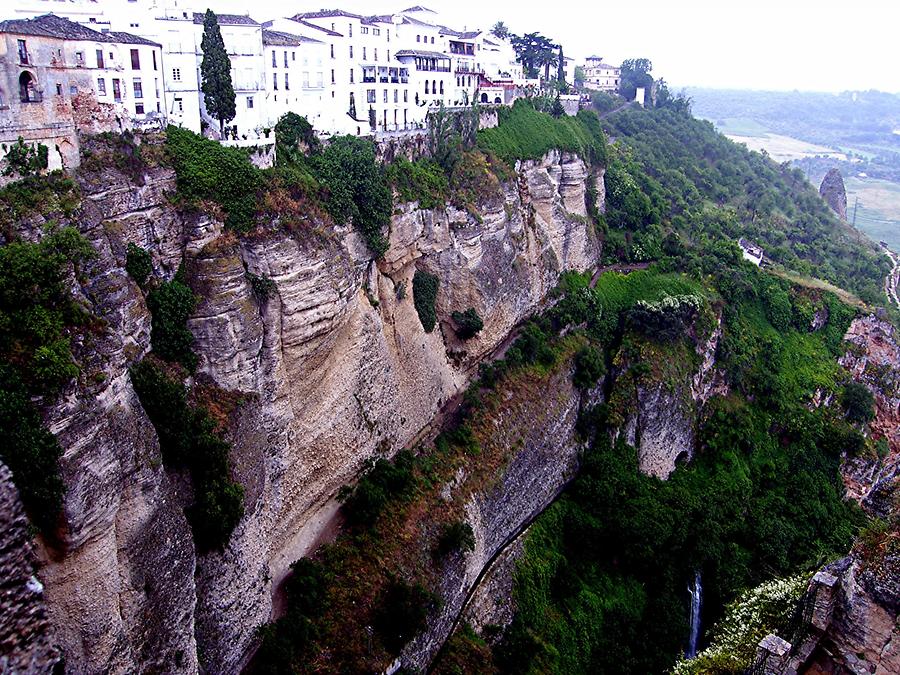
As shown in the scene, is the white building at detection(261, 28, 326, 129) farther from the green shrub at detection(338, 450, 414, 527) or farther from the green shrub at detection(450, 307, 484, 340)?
the green shrub at detection(338, 450, 414, 527)

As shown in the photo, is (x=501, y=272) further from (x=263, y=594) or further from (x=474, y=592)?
(x=263, y=594)

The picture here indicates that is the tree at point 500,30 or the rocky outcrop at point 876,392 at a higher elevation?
the tree at point 500,30

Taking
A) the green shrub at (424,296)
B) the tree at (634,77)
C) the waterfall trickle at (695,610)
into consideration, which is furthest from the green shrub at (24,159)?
the tree at (634,77)

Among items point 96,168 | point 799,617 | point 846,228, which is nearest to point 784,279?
point 846,228

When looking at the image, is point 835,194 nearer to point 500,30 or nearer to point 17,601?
point 500,30

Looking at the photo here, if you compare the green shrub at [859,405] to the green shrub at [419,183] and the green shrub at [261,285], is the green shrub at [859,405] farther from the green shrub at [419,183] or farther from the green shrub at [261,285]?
the green shrub at [261,285]
